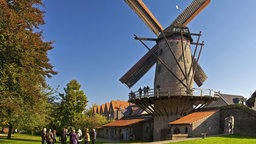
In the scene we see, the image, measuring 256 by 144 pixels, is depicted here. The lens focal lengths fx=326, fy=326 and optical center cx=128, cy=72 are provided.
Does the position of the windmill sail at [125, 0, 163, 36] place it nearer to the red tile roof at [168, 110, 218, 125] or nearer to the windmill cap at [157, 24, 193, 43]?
the windmill cap at [157, 24, 193, 43]

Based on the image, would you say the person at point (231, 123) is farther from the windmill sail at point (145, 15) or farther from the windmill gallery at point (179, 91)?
the windmill sail at point (145, 15)

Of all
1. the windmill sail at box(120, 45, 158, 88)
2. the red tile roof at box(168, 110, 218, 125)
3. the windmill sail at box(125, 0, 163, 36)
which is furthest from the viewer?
the windmill sail at box(120, 45, 158, 88)

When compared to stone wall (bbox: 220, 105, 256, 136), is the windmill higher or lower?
higher

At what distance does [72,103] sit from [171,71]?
106 feet

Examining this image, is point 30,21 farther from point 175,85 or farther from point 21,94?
point 175,85

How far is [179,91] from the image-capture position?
1334 inches

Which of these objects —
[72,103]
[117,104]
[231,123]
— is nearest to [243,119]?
[231,123]

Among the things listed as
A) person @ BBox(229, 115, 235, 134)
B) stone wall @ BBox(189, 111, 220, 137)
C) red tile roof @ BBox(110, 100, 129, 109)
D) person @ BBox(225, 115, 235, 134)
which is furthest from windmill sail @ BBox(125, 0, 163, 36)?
red tile roof @ BBox(110, 100, 129, 109)

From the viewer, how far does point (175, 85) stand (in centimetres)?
3478

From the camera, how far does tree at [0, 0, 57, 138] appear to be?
20.2 meters

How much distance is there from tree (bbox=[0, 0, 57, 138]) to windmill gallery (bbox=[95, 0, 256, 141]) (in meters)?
13.9

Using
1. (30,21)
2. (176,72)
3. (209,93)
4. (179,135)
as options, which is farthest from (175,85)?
(30,21)

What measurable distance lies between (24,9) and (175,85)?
709 inches

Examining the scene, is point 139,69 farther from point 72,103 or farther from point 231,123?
point 72,103
